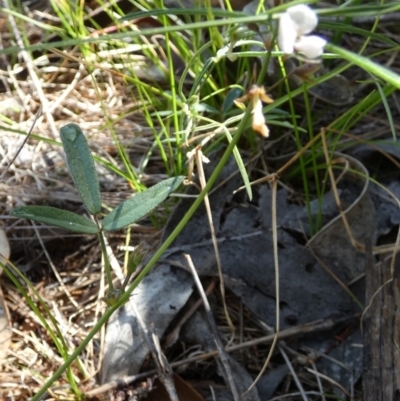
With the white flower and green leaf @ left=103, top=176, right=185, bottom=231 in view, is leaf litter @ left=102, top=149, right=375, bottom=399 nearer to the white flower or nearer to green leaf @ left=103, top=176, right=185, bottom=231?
green leaf @ left=103, top=176, right=185, bottom=231

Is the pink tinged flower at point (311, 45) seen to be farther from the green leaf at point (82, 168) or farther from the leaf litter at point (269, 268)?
the leaf litter at point (269, 268)

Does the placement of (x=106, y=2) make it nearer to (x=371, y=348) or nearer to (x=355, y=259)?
(x=355, y=259)

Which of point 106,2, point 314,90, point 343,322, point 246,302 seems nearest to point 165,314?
point 246,302

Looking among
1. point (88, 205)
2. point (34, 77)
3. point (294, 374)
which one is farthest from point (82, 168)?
point (34, 77)

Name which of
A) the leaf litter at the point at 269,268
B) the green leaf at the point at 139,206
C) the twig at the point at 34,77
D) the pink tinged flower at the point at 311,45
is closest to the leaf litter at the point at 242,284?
the leaf litter at the point at 269,268

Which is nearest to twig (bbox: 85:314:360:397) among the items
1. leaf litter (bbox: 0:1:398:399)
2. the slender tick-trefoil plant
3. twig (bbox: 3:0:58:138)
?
leaf litter (bbox: 0:1:398:399)

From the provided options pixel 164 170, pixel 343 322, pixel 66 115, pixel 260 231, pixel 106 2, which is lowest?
pixel 343 322

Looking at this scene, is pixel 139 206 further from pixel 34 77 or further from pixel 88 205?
pixel 34 77
